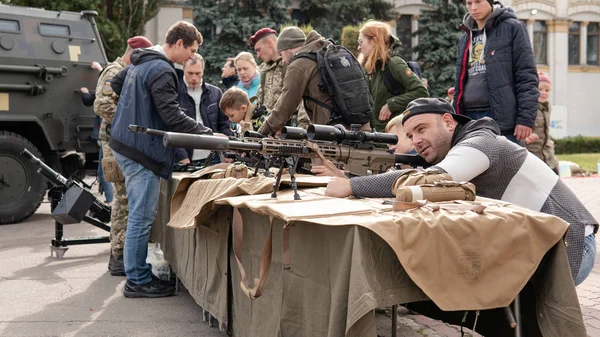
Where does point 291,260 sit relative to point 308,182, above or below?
below

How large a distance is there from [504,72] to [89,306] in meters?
3.52

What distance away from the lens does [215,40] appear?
77.9 feet

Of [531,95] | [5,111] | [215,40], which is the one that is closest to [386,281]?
[531,95]

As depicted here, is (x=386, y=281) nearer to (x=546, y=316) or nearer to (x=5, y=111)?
(x=546, y=316)

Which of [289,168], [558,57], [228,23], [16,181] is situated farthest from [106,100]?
[558,57]

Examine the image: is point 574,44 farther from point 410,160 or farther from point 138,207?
point 410,160

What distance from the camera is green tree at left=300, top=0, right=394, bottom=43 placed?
25.2 metres

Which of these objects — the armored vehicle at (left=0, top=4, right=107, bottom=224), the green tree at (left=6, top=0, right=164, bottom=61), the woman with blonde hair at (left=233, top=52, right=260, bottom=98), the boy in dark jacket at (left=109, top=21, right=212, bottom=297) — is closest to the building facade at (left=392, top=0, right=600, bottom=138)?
the green tree at (left=6, top=0, right=164, bottom=61)

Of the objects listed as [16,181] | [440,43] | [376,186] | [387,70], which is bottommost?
[16,181]

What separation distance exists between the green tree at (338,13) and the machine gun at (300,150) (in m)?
21.2

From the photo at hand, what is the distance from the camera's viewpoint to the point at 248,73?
26.8 feet

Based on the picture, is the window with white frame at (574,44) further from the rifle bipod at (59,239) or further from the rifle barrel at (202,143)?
the rifle barrel at (202,143)

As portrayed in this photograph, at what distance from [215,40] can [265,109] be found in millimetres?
17697

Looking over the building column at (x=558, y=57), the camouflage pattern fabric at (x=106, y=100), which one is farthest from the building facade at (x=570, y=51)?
the camouflage pattern fabric at (x=106, y=100)
